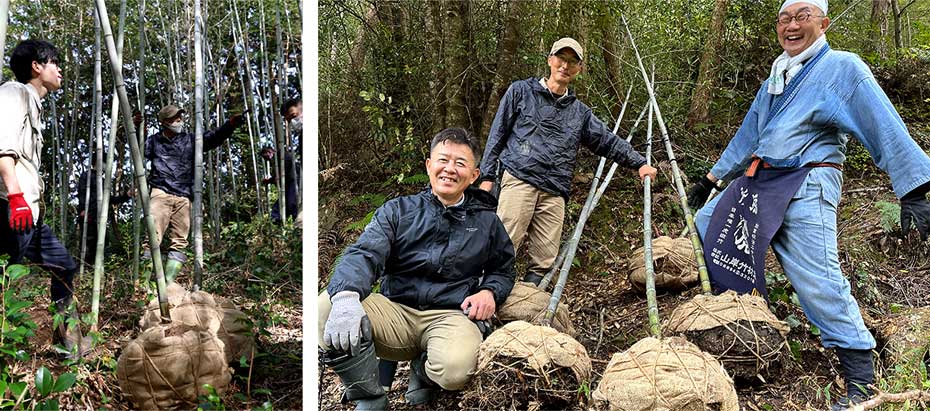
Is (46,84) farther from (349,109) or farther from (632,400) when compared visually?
(632,400)

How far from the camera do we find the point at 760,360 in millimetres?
2070

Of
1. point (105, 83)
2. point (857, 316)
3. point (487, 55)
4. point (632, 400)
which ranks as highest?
point (487, 55)

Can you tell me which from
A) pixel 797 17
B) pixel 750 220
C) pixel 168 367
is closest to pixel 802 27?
pixel 797 17

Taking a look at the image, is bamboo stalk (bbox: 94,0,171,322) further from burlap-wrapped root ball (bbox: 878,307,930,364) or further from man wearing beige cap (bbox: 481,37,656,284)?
burlap-wrapped root ball (bbox: 878,307,930,364)

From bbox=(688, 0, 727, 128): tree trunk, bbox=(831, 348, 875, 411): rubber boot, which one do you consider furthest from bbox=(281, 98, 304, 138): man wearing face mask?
bbox=(688, 0, 727, 128): tree trunk

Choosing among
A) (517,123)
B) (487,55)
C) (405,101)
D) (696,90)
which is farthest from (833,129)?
(405,101)

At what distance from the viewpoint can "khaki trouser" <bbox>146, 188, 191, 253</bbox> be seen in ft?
6.31

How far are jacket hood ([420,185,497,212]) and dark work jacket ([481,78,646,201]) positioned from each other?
1.45ft

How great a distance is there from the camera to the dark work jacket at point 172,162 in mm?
1917

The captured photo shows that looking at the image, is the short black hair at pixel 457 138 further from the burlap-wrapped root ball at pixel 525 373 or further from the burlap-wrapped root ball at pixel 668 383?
the burlap-wrapped root ball at pixel 668 383

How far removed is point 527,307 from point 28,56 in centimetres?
188

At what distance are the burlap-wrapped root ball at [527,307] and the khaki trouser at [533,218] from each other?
43 centimetres

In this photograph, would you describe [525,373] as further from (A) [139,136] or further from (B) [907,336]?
(B) [907,336]

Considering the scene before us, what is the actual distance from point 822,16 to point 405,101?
1949 millimetres
